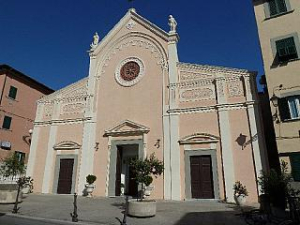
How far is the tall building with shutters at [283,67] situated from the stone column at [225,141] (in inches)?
106

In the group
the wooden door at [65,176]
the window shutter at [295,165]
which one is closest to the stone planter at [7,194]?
the wooden door at [65,176]

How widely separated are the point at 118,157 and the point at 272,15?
13.1m

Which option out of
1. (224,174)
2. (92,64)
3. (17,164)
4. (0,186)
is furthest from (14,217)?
(92,64)

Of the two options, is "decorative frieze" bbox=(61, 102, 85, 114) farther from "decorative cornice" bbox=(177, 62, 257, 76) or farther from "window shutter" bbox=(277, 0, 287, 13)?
"window shutter" bbox=(277, 0, 287, 13)

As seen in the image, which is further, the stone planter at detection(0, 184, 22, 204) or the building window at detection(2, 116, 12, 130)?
the building window at detection(2, 116, 12, 130)

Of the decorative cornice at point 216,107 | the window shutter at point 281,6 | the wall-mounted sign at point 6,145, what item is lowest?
the wall-mounted sign at point 6,145

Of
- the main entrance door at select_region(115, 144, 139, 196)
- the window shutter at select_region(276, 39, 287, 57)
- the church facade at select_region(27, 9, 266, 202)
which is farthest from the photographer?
the main entrance door at select_region(115, 144, 139, 196)

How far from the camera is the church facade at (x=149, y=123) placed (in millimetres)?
14469

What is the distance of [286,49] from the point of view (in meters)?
13.3

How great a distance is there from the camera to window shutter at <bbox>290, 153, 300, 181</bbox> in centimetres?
1167

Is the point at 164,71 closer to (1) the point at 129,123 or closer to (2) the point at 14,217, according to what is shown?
(1) the point at 129,123

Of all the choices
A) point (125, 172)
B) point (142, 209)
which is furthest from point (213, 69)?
point (142, 209)

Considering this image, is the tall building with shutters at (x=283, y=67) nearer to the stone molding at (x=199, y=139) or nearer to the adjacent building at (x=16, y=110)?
the stone molding at (x=199, y=139)

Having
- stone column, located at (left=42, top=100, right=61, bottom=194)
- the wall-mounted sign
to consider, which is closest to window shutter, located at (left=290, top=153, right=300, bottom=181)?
stone column, located at (left=42, top=100, right=61, bottom=194)
